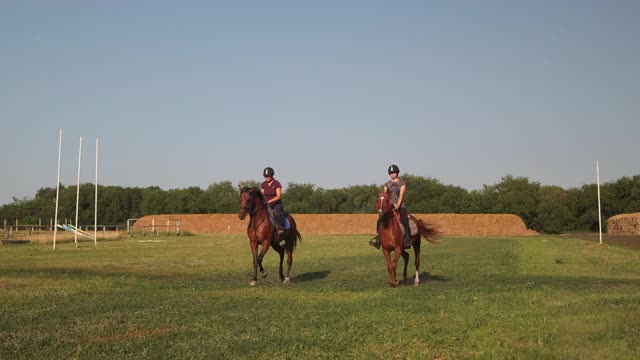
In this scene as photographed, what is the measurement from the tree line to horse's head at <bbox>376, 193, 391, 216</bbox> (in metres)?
89.2

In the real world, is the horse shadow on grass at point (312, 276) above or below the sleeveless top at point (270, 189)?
below

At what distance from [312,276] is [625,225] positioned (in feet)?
217

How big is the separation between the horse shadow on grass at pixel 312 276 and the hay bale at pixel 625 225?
58689 mm

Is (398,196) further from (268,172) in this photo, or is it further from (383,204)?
(268,172)

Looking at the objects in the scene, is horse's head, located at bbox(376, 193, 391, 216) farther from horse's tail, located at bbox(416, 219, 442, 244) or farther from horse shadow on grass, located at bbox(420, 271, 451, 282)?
horse shadow on grass, located at bbox(420, 271, 451, 282)

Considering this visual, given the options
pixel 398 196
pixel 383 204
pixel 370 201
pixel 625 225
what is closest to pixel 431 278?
pixel 398 196

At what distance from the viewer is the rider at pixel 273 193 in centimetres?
1858

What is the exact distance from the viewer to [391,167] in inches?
666

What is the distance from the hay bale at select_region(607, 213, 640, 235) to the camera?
70.8m

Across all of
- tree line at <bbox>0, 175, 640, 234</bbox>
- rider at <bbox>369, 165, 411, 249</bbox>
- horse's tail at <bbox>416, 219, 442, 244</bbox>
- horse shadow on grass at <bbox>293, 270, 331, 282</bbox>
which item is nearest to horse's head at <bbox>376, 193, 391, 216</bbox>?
rider at <bbox>369, 165, 411, 249</bbox>

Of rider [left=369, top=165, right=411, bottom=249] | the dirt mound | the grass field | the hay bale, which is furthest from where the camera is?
the dirt mound

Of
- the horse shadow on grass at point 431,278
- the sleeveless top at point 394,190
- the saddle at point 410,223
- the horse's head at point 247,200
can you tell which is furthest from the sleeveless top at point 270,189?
the horse shadow on grass at point 431,278

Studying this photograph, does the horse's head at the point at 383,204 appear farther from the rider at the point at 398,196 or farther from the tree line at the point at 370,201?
the tree line at the point at 370,201

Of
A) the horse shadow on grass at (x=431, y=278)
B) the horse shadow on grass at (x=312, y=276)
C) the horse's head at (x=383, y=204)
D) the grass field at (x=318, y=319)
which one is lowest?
the horse shadow on grass at (x=312, y=276)
